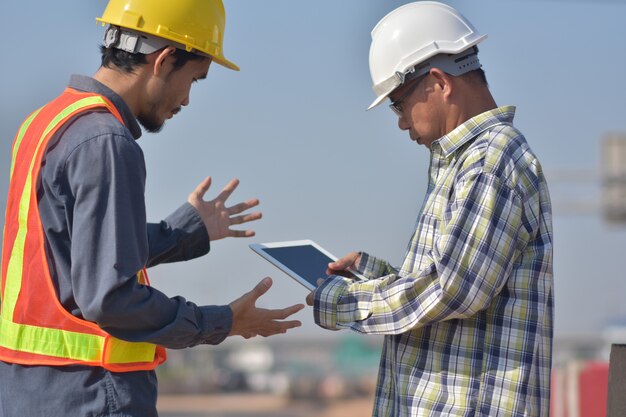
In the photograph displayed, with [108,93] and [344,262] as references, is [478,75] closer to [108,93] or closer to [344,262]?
[344,262]

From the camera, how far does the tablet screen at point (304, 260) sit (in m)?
4.07

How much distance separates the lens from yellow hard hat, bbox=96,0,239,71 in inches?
151

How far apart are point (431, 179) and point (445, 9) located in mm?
609

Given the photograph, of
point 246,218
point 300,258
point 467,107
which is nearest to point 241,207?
point 246,218

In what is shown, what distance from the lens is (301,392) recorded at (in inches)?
2383

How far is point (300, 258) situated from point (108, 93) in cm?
97

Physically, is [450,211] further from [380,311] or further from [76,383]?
[76,383]

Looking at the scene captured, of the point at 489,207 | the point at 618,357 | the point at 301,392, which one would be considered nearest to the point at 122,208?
the point at 489,207

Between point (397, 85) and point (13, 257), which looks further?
point (397, 85)

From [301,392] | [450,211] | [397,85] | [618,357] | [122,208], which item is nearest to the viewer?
[122,208]

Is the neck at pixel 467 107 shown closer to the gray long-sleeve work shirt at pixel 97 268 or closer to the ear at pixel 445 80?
the ear at pixel 445 80

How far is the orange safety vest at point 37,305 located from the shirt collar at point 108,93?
81 millimetres

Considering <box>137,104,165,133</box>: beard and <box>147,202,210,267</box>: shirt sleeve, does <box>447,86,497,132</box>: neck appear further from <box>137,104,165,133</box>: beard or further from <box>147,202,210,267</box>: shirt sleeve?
<box>147,202,210,267</box>: shirt sleeve

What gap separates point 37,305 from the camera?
3.48m
